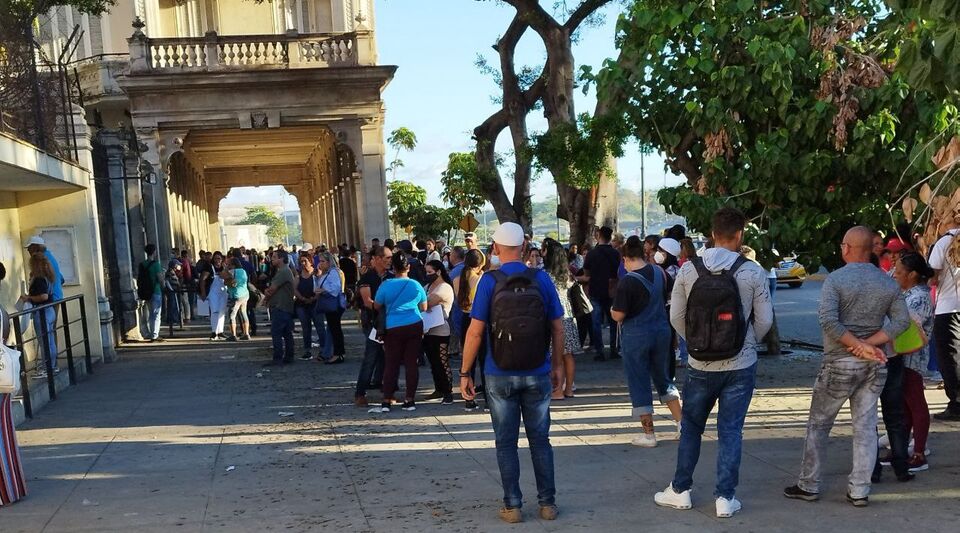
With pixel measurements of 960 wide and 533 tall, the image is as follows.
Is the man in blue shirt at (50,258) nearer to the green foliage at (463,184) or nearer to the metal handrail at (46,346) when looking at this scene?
the metal handrail at (46,346)

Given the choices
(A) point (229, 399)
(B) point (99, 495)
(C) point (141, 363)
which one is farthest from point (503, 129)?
(B) point (99, 495)

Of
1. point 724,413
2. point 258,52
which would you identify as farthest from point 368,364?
point 258,52

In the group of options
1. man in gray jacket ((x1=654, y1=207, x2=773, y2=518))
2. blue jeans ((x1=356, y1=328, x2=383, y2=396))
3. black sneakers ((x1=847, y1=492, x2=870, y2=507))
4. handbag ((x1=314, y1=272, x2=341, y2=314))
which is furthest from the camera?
handbag ((x1=314, y1=272, x2=341, y2=314))

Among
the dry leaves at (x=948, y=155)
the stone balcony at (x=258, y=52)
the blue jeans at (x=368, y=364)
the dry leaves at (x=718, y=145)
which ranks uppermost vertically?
the stone balcony at (x=258, y=52)

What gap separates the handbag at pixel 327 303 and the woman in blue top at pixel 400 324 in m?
4.52

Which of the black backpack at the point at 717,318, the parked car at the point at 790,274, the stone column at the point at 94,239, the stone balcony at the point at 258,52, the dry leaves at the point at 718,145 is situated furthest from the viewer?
the parked car at the point at 790,274

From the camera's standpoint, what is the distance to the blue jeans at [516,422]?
19.1 ft

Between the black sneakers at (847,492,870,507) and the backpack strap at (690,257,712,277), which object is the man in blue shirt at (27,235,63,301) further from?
the black sneakers at (847,492,870,507)

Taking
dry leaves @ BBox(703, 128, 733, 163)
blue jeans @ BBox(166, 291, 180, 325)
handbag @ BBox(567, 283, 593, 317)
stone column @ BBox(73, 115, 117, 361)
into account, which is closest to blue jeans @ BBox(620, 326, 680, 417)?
dry leaves @ BBox(703, 128, 733, 163)

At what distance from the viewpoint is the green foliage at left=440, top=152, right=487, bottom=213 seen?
19.0 metres

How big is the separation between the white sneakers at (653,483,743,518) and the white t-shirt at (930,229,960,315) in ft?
10.9

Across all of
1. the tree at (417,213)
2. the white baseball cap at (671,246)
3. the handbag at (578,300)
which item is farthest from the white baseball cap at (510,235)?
the tree at (417,213)

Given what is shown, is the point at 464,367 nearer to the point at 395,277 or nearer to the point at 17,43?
the point at 395,277

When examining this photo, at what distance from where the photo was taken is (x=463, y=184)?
70.9ft
